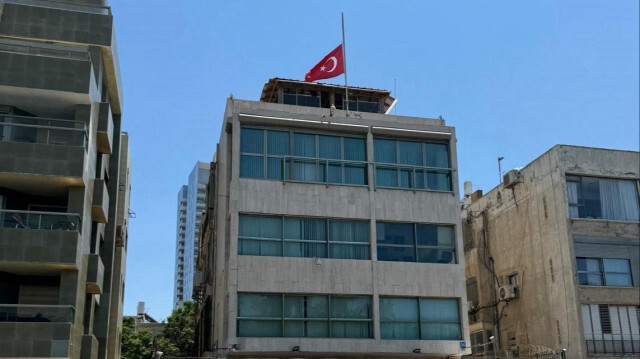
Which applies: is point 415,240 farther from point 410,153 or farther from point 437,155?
point 437,155

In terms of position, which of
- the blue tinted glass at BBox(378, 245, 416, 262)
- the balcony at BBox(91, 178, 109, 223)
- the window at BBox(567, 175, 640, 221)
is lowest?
the blue tinted glass at BBox(378, 245, 416, 262)

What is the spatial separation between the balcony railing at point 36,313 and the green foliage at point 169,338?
3373 centimetres

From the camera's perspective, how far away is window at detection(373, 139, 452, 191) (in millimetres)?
31328

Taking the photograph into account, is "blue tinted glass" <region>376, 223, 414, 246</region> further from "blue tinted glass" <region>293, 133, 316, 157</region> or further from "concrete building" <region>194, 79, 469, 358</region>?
"blue tinted glass" <region>293, 133, 316, 157</region>

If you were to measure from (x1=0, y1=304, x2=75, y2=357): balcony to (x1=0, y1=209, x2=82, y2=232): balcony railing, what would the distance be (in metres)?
2.69

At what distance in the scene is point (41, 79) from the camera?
25.2 meters

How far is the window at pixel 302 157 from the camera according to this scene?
29.9m

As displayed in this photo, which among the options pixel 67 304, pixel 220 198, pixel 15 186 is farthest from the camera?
Answer: pixel 220 198

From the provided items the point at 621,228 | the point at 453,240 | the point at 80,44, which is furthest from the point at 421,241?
the point at 80,44

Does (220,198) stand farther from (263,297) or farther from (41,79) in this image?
(41,79)

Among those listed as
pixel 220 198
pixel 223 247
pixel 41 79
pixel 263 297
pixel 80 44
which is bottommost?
pixel 263 297

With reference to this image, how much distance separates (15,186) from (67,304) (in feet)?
16.1

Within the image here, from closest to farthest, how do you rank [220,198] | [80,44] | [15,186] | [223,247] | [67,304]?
[67,304] → [15,186] → [80,44] → [223,247] → [220,198]

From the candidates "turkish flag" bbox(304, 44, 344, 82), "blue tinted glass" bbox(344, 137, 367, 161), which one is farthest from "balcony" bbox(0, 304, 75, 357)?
"turkish flag" bbox(304, 44, 344, 82)
